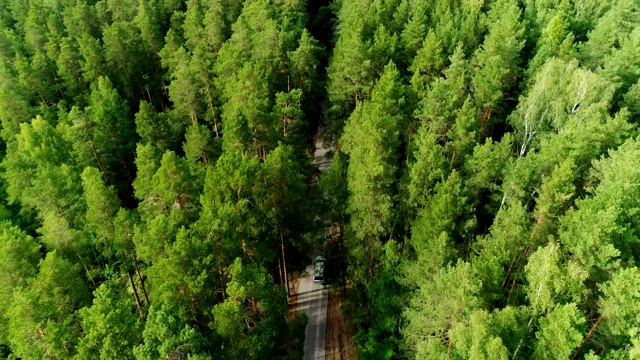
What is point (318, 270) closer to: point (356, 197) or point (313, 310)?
point (313, 310)

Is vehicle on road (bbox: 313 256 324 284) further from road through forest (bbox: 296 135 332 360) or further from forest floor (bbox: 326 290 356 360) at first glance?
forest floor (bbox: 326 290 356 360)

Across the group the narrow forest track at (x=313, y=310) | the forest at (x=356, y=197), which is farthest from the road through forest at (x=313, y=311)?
the forest at (x=356, y=197)

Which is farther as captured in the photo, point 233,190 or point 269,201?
point 269,201

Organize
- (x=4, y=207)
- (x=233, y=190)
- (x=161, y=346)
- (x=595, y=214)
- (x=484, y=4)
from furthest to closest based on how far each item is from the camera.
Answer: (x=484, y=4) < (x=4, y=207) < (x=233, y=190) < (x=595, y=214) < (x=161, y=346)

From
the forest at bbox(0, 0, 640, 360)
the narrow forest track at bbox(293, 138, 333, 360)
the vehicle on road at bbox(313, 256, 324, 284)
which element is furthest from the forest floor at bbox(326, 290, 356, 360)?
the forest at bbox(0, 0, 640, 360)

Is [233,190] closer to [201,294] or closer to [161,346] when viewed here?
[201,294]

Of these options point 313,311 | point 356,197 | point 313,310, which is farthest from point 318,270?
point 356,197

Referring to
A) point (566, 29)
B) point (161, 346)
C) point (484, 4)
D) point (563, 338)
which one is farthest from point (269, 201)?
point (484, 4)
